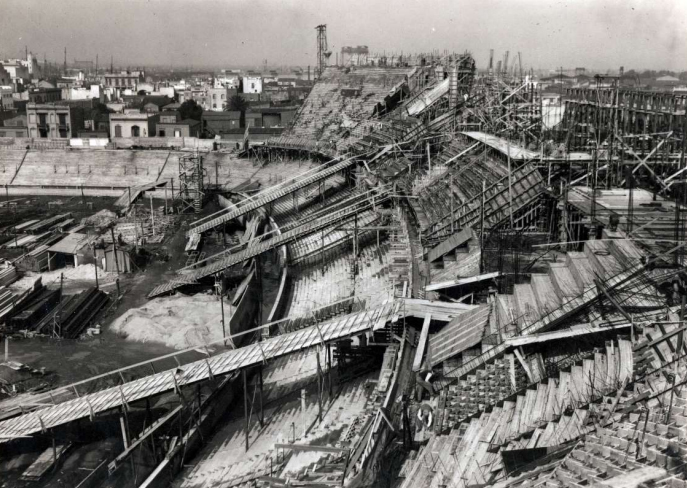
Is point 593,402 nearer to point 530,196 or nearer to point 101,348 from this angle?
point 530,196

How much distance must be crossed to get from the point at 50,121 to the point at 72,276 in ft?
114

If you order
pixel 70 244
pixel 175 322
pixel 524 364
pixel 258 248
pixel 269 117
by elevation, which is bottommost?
pixel 175 322

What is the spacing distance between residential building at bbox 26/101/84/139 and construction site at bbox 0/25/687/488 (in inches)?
1030

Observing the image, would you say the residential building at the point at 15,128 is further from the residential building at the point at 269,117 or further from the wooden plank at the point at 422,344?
the wooden plank at the point at 422,344

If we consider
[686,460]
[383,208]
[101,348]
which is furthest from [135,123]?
[686,460]

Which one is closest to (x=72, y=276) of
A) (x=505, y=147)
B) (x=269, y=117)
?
(x=505, y=147)

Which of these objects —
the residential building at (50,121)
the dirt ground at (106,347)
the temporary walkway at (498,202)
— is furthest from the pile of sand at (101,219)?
the residential building at (50,121)

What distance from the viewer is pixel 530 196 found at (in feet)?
70.1

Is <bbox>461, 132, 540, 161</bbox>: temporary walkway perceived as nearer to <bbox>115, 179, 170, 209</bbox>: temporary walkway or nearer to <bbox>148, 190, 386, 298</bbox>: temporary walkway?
<bbox>148, 190, 386, 298</bbox>: temporary walkway

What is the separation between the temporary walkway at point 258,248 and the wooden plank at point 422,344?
7.85m

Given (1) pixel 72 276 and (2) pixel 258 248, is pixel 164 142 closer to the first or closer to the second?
(1) pixel 72 276

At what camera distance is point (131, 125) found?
57.3 meters

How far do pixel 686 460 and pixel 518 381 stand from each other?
545cm

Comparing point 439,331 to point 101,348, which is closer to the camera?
point 439,331
